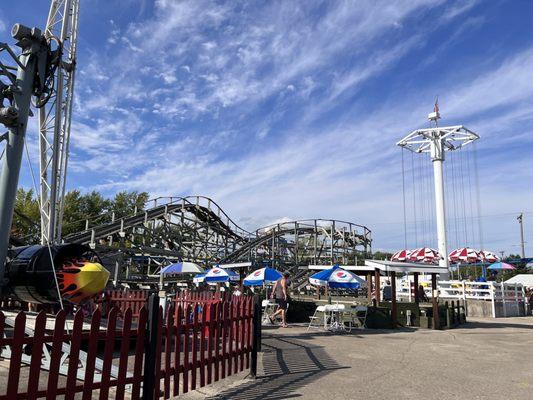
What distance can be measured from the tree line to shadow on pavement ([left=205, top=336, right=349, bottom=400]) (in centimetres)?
2304

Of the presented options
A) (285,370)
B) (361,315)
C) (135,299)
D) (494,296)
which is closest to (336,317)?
(361,315)

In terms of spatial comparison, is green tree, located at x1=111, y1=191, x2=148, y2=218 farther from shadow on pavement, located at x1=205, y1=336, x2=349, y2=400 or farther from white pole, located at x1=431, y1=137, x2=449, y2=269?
shadow on pavement, located at x1=205, y1=336, x2=349, y2=400

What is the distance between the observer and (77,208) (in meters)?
41.0

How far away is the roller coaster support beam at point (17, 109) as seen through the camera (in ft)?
27.4

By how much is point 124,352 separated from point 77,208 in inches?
1564

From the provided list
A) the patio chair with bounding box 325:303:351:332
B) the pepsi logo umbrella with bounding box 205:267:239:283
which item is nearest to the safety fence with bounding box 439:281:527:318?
the patio chair with bounding box 325:303:351:332

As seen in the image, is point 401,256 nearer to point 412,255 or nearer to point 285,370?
point 412,255

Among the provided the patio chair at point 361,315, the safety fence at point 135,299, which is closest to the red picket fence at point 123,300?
the safety fence at point 135,299

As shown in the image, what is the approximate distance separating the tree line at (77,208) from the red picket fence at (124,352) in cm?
2520

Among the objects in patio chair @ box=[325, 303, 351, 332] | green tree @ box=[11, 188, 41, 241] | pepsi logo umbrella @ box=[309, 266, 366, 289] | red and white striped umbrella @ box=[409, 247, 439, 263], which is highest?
green tree @ box=[11, 188, 41, 241]

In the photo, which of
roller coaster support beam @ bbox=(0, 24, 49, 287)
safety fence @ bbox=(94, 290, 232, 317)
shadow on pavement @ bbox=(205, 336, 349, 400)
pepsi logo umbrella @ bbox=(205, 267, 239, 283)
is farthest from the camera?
pepsi logo umbrella @ bbox=(205, 267, 239, 283)

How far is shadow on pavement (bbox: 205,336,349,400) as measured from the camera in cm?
595

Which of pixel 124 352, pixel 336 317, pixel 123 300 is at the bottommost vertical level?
pixel 336 317

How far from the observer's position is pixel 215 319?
251 inches
